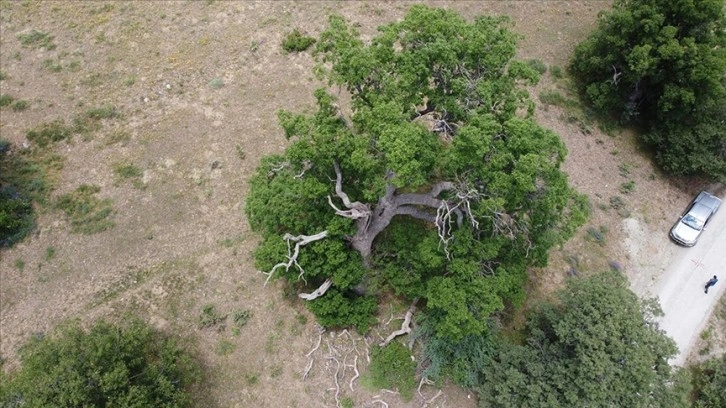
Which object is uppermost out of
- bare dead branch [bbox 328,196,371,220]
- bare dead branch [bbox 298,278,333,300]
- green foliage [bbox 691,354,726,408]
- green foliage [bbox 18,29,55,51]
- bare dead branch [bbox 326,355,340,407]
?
bare dead branch [bbox 328,196,371,220]

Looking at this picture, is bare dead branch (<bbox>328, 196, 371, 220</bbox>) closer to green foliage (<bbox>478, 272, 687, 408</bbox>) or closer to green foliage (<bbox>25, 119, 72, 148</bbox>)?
green foliage (<bbox>478, 272, 687, 408</bbox>)

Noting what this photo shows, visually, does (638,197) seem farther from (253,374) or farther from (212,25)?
(212,25)

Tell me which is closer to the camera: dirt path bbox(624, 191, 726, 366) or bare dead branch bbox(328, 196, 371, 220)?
bare dead branch bbox(328, 196, 371, 220)

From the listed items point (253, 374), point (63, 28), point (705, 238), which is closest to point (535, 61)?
point (705, 238)

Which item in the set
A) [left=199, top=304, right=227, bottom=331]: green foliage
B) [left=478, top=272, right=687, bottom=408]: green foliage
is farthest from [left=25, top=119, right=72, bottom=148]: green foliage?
[left=478, top=272, right=687, bottom=408]: green foliage

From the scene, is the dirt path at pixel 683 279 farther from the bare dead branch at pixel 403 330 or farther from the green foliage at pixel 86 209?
the green foliage at pixel 86 209

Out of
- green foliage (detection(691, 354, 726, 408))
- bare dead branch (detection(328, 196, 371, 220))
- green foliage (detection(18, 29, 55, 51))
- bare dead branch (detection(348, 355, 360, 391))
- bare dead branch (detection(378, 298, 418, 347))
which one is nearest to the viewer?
bare dead branch (detection(328, 196, 371, 220))
